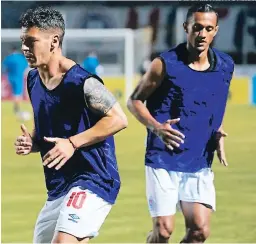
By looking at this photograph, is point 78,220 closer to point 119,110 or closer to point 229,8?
point 119,110

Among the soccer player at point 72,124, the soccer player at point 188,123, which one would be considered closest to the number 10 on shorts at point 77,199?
the soccer player at point 72,124

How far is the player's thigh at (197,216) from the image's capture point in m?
8.80

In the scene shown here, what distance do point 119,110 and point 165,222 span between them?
2011 mm

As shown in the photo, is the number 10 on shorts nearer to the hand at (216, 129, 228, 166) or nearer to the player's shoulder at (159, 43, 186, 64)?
the hand at (216, 129, 228, 166)

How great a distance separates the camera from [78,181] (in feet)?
23.3

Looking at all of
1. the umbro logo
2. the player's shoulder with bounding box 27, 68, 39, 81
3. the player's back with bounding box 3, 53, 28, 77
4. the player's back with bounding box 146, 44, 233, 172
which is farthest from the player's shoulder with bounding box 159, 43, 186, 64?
the player's back with bounding box 3, 53, 28, 77

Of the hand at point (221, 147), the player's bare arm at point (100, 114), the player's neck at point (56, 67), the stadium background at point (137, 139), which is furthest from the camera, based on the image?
the stadium background at point (137, 139)

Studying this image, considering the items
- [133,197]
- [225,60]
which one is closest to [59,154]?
[225,60]

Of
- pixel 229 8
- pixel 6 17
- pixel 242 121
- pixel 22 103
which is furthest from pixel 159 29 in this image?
pixel 242 121

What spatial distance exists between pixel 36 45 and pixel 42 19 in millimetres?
170

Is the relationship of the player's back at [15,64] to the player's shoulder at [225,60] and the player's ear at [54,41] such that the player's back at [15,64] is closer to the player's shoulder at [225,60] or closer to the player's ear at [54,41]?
the player's shoulder at [225,60]

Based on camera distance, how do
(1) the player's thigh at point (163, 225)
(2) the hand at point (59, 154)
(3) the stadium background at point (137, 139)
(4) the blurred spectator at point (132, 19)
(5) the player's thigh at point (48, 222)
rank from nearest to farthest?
(2) the hand at point (59, 154) → (5) the player's thigh at point (48, 222) → (1) the player's thigh at point (163, 225) → (3) the stadium background at point (137, 139) → (4) the blurred spectator at point (132, 19)

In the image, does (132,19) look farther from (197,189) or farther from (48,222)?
(48,222)

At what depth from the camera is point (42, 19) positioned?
708cm
